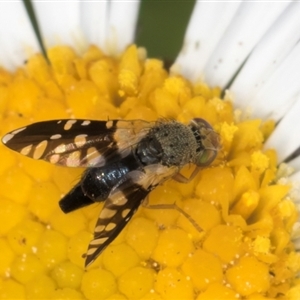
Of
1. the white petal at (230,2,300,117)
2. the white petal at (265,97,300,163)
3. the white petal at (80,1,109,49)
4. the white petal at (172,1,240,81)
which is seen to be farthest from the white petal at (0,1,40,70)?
the white petal at (265,97,300,163)

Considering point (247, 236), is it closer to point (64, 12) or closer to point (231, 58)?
point (231, 58)

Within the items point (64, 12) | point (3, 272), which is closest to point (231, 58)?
point (64, 12)

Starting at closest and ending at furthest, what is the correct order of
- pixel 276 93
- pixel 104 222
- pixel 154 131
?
pixel 104 222
pixel 154 131
pixel 276 93

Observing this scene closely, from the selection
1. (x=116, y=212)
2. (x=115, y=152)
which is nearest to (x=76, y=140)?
(x=115, y=152)

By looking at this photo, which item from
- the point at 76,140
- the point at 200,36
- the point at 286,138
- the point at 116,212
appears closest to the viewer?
the point at 116,212

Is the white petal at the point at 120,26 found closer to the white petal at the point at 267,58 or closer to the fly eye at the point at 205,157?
the white petal at the point at 267,58

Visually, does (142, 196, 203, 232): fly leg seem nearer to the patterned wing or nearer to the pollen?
the pollen

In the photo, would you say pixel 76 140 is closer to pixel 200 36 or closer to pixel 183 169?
pixel 183 169
